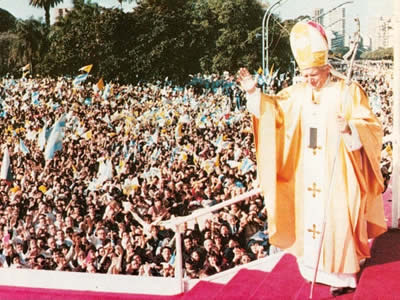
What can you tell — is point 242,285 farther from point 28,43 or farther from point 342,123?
point 28,43

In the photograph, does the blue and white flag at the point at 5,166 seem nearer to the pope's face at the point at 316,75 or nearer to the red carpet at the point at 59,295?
the red carpet at the point at 59,295

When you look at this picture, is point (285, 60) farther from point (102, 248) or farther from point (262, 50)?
point (102, 248)

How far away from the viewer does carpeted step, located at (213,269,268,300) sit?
11.8ft

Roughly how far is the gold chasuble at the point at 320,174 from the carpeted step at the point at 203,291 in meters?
0.81

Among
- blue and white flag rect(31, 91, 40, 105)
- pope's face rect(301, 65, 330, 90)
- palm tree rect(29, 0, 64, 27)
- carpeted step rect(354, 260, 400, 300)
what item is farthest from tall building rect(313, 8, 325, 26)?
blue and white flag rect(31, 91, 40, 105)

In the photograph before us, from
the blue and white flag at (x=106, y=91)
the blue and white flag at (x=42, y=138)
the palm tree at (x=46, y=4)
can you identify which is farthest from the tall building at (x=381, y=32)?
the blue and white flag at (x=42, y=138)

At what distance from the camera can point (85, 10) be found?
5.15m

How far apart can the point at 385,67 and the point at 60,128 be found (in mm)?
3102

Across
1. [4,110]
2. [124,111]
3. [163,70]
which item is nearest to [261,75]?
[163,70]

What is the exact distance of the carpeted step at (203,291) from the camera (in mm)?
3880

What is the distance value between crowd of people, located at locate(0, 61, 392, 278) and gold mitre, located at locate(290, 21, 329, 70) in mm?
1955

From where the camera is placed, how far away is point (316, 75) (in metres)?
3.10

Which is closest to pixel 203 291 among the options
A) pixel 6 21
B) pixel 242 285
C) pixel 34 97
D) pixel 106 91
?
pixel 242 285

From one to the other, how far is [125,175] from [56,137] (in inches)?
30.7
